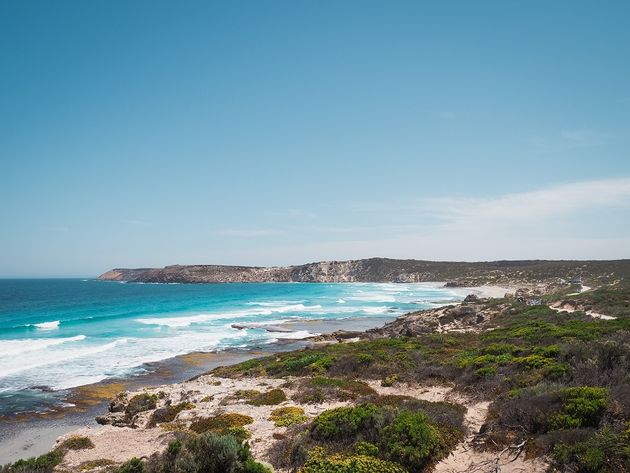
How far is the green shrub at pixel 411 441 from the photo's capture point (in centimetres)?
859

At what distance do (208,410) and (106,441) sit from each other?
336 centimetres

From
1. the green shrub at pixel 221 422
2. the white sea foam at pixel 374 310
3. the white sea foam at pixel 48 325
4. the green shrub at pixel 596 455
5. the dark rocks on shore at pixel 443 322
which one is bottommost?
the white sea foam at pixel 374 310

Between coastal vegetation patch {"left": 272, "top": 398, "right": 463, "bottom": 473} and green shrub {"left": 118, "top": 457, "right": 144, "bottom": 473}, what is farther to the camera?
coastal vegetation patch {"left": 272, "top": 398, "right": 463, "bottom": 473}

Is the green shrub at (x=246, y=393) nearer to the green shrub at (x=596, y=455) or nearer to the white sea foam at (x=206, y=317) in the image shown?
the green shrub at (x=596, y=455)

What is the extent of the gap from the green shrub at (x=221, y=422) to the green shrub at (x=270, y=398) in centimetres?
183

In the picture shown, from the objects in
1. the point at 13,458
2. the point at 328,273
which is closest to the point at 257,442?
the point at 13,458

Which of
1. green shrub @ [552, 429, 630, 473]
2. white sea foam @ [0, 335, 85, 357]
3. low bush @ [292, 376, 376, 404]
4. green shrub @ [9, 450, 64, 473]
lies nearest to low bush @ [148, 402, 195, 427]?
green shrub @ [9, 450, 64, 473]

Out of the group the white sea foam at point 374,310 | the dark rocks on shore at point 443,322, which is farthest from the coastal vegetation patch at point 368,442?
the white sea foam at point 374,310

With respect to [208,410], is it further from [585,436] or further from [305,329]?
[305,329]

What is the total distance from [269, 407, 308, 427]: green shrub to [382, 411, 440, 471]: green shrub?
156 inches

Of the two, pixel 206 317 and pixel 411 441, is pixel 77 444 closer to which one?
pixel 411 441

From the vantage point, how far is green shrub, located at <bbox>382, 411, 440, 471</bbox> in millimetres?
8586

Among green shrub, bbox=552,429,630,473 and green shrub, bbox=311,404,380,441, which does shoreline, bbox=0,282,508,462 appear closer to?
green shrub, bbox=311,404,380,441

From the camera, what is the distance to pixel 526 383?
495 inches
